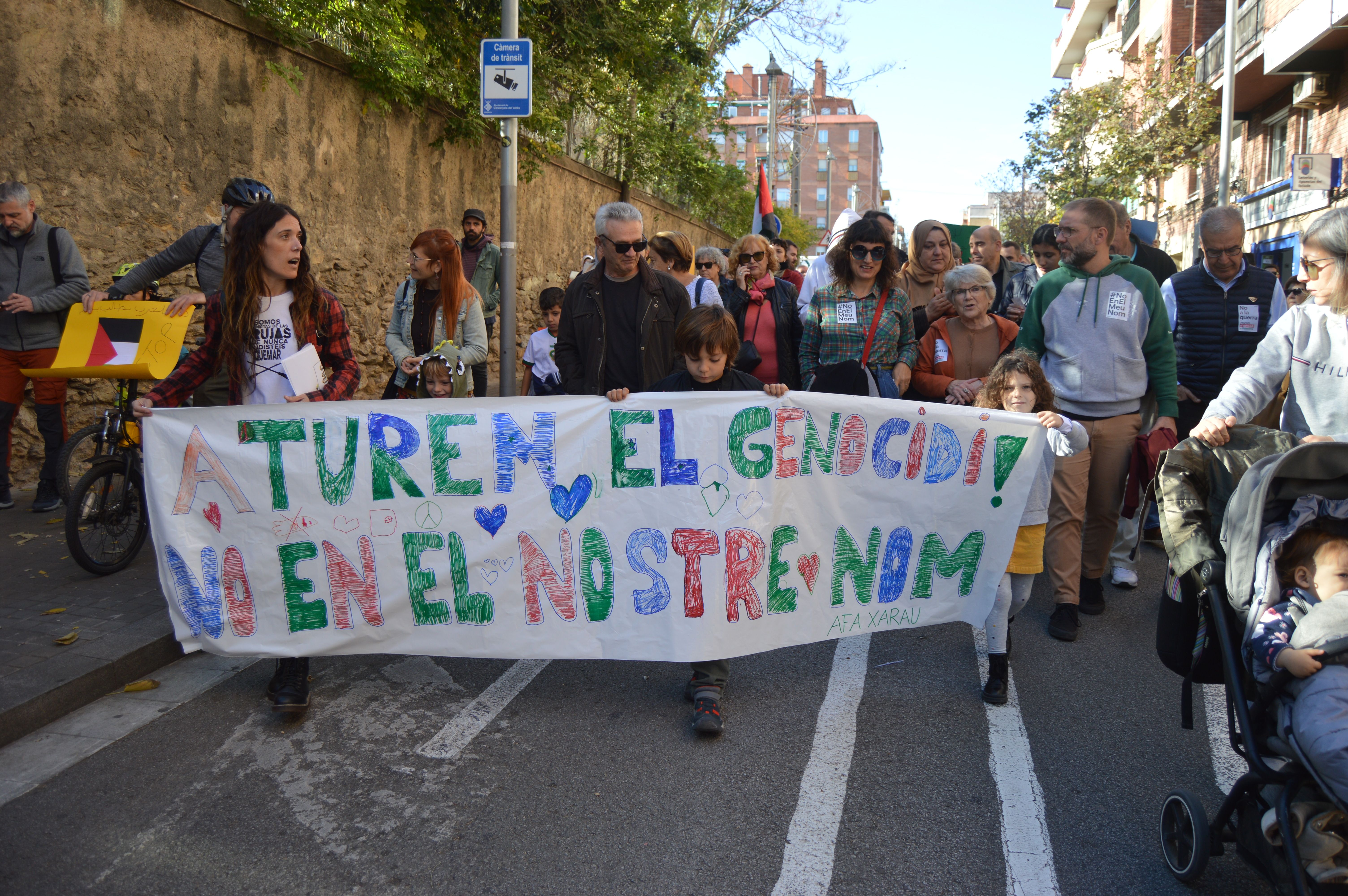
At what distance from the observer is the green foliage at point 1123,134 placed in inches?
926

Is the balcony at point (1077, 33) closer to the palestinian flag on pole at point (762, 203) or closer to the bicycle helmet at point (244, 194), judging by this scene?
the palestinian flag on pole at point (762, 203)

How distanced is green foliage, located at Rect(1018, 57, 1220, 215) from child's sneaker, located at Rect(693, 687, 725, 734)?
2225 cm

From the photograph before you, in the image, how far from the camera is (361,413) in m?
4.15

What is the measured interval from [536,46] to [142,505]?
9.79 meters

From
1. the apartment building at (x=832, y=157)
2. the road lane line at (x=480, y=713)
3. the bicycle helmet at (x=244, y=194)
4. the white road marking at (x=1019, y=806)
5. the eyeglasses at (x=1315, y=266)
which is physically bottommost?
the white road marking at (x=1019, y=806)

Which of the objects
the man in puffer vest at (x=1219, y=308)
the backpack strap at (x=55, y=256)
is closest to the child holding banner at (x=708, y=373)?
the man in puffer vest at (x=1219, y=308)

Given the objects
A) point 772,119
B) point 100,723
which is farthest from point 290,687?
point 772,119

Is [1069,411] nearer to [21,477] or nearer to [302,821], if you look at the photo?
[302,821]

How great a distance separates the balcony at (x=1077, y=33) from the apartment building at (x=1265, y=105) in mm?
10451

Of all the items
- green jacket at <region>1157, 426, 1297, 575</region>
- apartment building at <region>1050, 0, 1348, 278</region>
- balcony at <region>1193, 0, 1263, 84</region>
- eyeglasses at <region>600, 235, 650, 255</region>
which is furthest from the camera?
balcony at <region>1193, 0, 1263, 84</region>

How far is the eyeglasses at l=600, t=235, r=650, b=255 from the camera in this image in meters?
4.91

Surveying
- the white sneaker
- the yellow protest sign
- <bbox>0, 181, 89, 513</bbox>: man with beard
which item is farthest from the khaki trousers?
<bbox>0, 181, 89, 513</bbox>: man with beard

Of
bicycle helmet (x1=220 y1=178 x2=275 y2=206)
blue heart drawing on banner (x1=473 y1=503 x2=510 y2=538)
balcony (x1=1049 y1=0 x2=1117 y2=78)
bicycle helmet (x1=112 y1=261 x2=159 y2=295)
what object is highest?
balcony (x1=1049 y1=0 x2=1117 y2=78)

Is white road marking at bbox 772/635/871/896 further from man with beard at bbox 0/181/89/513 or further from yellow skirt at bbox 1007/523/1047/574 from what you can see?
man with beard at bbox 0/181/89/513
